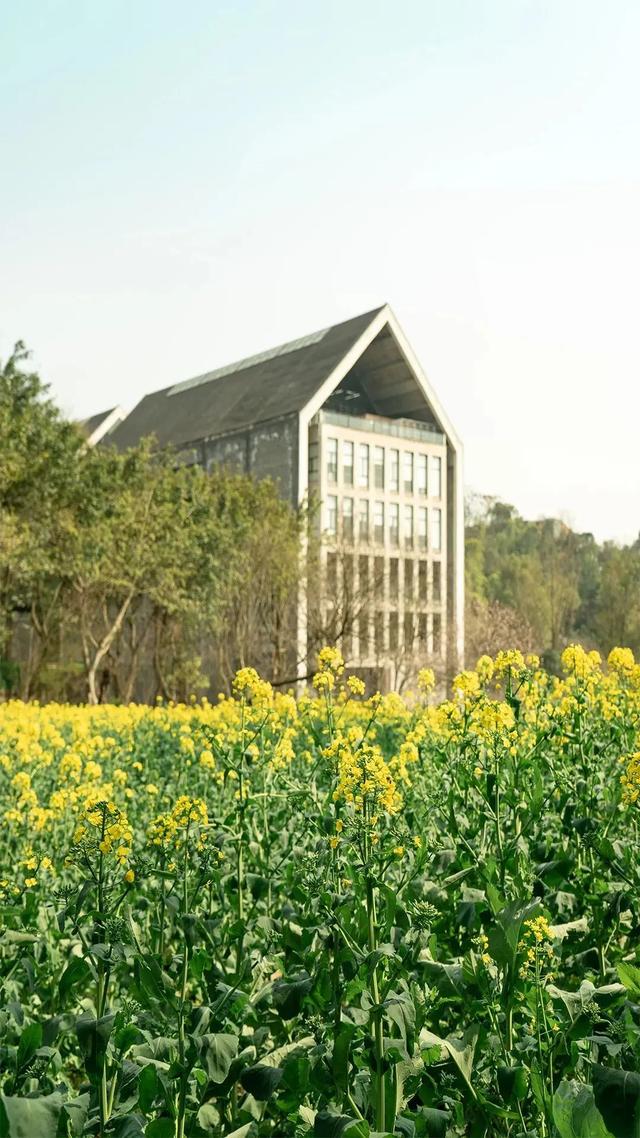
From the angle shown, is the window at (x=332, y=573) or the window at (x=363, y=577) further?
the window at (x=332, y=573)

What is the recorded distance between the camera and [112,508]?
101ft

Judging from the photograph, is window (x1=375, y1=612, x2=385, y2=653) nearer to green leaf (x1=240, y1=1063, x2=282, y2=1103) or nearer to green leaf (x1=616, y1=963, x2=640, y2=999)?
green leaf (x1=240, y1=1063, x2=282, y2=1103)

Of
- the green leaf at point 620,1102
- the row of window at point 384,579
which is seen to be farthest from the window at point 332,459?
the green leaf at point 620,1102

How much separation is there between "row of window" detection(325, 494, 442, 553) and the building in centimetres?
6

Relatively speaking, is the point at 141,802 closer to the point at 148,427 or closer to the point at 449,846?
the point at 449,846

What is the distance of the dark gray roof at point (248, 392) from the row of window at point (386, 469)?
3022mm

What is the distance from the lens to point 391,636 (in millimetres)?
39969

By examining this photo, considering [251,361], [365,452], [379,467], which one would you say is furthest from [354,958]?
[251,361]

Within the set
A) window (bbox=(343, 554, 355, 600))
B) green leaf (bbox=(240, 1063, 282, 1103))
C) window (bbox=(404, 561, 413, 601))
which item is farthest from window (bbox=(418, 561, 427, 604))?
green leaf (bbox=(240, 1063, 282, 1103))

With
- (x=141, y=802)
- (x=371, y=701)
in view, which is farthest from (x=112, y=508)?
(x=371, y=701)

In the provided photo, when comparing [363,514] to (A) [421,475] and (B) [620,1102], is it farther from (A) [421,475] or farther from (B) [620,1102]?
(B) [620,1102]

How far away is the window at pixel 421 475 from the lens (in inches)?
1962

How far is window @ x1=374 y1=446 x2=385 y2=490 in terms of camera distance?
4797 centimetres

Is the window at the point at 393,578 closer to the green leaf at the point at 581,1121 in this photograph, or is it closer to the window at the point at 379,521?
the window at the point at 379,521
